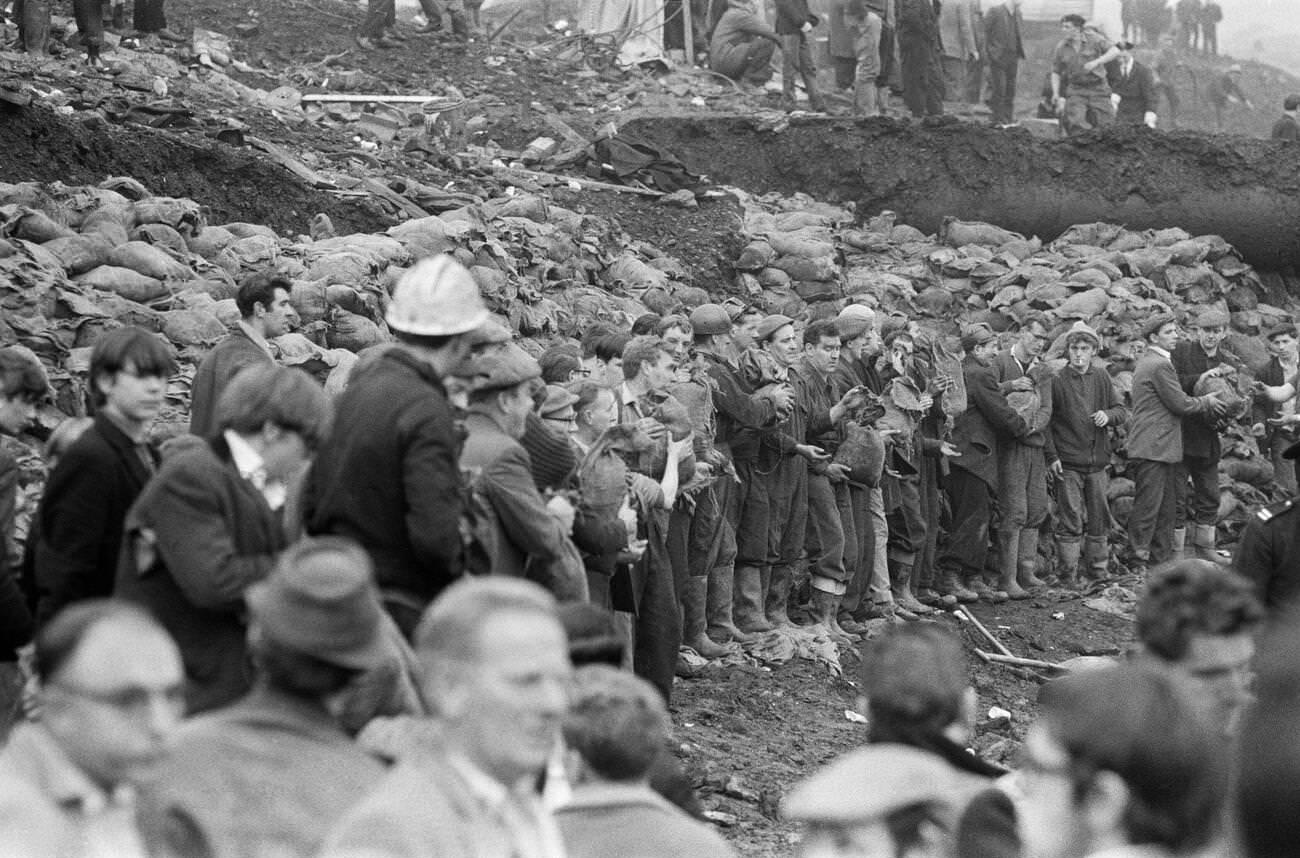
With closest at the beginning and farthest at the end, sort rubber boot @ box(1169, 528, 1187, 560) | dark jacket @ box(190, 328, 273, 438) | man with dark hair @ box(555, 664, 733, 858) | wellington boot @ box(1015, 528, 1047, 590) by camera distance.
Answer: man with dark hair @ box(555, 664, 733, 858) < dark jacket @ box(190, 328, 273, 438) < wellington boot @ box(1015, 528, 1047, 590) < rubber boot @ box(1169, 528, 1187, 560)

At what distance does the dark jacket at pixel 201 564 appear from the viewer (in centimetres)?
514

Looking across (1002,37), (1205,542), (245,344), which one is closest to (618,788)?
(245,344)

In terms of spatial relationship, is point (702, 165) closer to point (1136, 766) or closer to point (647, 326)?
point (647, 326)

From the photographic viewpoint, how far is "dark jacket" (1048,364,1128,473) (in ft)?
50.5

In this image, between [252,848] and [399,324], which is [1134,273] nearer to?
[399,324]

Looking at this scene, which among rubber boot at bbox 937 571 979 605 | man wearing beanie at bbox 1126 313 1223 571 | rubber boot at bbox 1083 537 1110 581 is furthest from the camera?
rubber boot at bbox 1083 537 1110 581

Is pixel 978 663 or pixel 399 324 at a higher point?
pixel 399 324

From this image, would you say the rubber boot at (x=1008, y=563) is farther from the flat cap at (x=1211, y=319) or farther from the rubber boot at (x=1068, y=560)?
the flat cap at (x=1211, y=319)

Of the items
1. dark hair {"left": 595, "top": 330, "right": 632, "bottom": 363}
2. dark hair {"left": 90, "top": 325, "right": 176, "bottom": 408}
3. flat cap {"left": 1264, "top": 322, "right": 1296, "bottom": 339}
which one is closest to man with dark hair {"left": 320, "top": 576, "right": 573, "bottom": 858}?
dark hair {"left": 90, "top": 325, "right": 176, "bottom": 408}

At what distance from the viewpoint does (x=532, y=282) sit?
14117 millimetres

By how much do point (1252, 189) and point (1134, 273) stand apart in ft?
10.6

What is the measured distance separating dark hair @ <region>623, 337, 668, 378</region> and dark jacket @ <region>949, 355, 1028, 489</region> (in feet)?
15.7

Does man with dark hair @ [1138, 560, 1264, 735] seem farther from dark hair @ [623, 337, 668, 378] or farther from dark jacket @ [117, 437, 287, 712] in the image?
dark hair @ [623, 337, 668, 378]

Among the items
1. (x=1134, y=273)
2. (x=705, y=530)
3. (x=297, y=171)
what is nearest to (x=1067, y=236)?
(x=1134, y=273)
